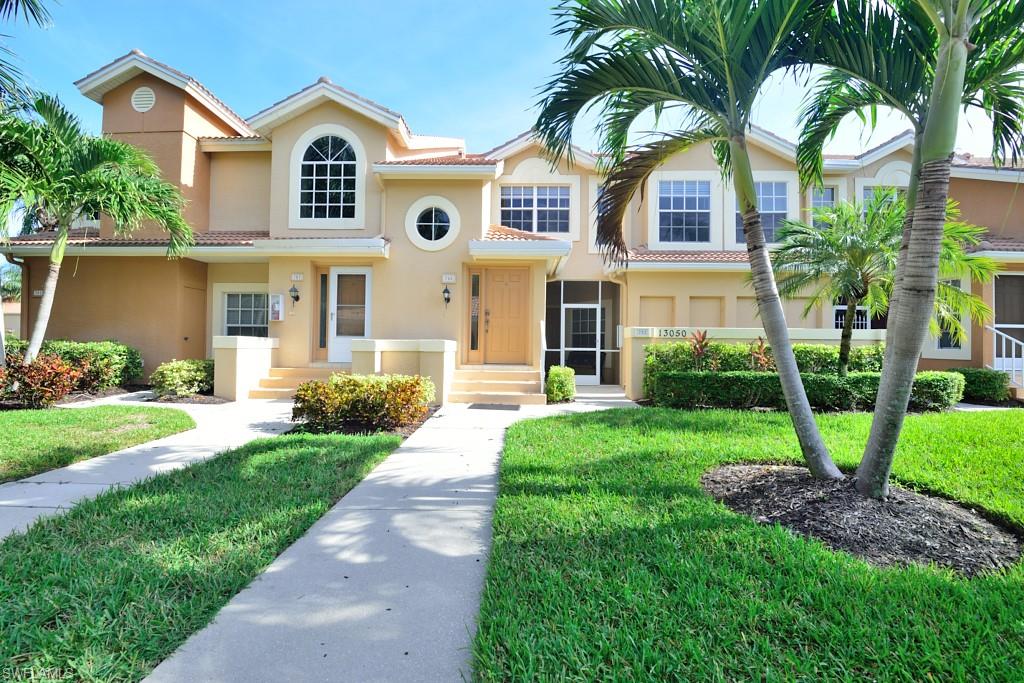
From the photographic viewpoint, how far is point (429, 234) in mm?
12164

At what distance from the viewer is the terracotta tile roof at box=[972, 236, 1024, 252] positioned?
1254cm

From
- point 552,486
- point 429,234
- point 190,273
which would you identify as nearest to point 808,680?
point 552,486

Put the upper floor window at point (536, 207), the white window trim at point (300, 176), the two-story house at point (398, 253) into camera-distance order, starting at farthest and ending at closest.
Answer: the upper floor window at point (536, 207), the white window trim at point (300, 176), the two-story house at point (398, 253)

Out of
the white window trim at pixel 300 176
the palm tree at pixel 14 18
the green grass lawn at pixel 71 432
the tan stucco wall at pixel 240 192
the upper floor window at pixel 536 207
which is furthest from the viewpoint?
the upper floor window at pixel 536 207

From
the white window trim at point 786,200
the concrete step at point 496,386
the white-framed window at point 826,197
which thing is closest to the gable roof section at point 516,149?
the white window trim at point 786,200

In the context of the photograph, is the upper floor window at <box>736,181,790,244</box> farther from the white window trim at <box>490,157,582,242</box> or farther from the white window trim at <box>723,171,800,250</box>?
the white window trim at <box>490,157,582,242</box>

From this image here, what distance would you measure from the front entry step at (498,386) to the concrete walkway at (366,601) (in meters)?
Answer: 6.01

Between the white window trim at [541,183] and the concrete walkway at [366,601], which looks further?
the white window trim at [541,183]

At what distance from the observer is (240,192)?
44.9 feet

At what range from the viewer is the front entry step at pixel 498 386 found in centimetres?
1065

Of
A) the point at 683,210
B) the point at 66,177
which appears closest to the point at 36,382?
the point at 66,177

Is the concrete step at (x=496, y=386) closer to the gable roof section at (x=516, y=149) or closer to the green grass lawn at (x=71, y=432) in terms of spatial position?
the green grass lawn at (x=71, y=432)

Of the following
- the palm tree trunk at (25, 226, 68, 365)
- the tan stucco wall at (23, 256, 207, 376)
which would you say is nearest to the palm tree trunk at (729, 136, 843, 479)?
the palm tree trunk at (25, 226, 68, 365)

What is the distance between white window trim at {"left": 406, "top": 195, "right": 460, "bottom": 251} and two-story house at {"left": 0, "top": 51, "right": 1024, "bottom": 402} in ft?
0.16
